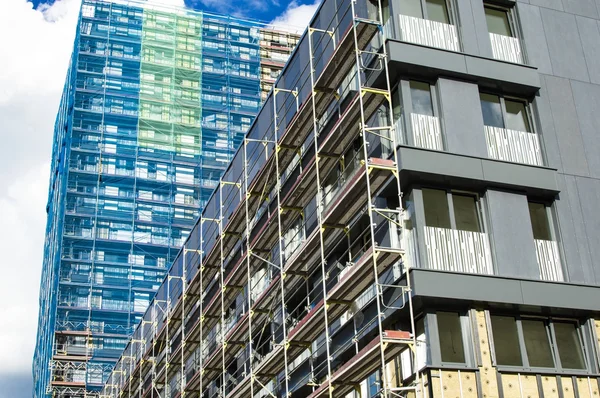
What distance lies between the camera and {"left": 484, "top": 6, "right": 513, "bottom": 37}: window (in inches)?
944

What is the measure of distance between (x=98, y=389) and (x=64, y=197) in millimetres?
12420

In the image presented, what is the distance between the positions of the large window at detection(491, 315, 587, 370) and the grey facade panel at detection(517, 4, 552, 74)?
6.70 metres

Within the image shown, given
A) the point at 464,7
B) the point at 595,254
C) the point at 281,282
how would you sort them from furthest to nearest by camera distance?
the point at 281,282 → the point at 464,7 → the point at 595,254

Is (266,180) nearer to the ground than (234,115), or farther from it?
nearer to the ground

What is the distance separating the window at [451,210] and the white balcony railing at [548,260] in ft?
4.84

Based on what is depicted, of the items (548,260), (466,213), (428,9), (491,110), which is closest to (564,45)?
(491,110)

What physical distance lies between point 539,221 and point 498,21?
18.4 ft

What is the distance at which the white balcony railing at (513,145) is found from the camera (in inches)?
869

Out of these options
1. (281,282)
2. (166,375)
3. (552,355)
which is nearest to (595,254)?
(552,355)

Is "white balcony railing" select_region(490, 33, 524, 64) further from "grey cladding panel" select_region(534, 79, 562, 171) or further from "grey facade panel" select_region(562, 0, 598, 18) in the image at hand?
"grey facade panel" select_region(562, 0, 598, 18)

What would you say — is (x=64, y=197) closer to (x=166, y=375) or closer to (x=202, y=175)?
(x=202, y=175)

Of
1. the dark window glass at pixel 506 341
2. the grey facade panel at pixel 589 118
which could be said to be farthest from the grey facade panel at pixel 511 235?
the grey facade panel at pixel 589 118

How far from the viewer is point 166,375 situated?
123 ft

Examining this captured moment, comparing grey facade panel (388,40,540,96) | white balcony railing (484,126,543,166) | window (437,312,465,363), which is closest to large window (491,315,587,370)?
window (437,312,465,363)
